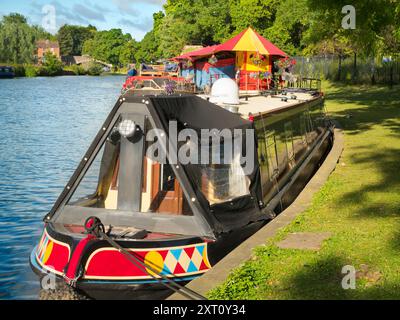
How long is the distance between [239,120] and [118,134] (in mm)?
1902

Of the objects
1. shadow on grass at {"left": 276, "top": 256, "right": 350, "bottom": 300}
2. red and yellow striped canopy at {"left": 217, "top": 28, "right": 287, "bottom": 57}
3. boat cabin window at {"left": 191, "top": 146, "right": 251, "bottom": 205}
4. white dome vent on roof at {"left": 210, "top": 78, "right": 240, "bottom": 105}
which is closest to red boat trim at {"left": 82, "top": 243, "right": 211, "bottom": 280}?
boat cabin window at {"left": 191, "top": 146, "right": 251, "bottom": 205}

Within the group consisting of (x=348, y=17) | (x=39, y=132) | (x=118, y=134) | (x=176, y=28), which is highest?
(x=176, y=28)

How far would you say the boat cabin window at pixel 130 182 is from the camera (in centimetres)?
658

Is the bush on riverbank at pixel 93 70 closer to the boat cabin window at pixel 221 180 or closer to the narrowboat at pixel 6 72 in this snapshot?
the narrowboat at pixel 6 72

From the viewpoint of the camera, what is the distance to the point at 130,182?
6586 millimetres

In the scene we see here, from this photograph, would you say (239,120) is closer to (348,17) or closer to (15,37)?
(348,17)

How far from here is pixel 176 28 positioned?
287 feet

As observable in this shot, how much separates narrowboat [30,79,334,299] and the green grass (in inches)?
24.2

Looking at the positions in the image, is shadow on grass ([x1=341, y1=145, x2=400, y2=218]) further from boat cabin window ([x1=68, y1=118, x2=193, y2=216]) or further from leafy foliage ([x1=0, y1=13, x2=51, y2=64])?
leafy foliage ([x1=0, y1=13, x2=51, y2=64])

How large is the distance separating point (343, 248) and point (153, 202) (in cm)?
221

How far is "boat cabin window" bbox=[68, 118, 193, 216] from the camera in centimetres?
658
